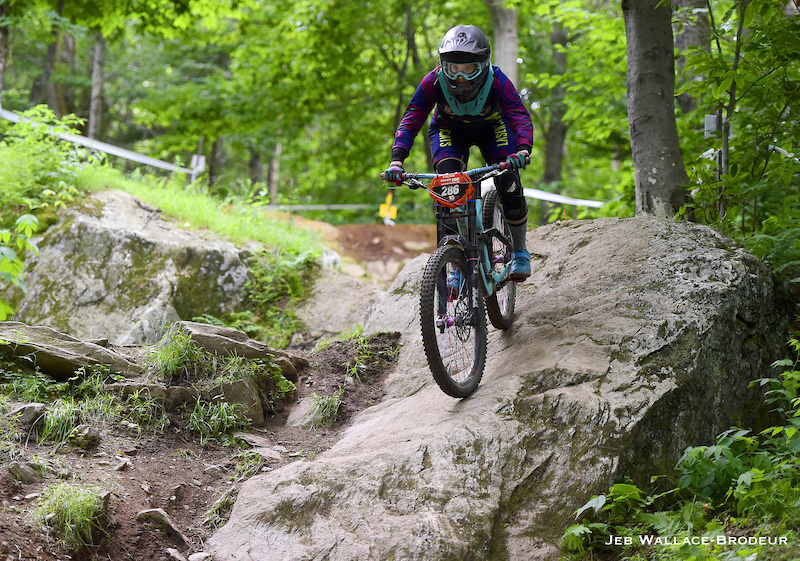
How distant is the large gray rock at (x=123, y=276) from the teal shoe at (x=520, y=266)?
4.36m

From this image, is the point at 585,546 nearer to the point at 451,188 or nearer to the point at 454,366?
the point at 454,366

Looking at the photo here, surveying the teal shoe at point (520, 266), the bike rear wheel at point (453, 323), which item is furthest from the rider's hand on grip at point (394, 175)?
the teal shoe at point (520, 266)

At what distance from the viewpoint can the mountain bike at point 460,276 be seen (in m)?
3.82

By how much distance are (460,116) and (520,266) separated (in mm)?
1161

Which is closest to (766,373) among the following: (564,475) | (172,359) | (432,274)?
(564,475)

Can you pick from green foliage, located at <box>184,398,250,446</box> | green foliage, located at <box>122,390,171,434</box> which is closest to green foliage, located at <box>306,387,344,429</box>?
green foliage, located at <box>184,398,250,446</box>

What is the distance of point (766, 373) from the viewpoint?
13.2 ft

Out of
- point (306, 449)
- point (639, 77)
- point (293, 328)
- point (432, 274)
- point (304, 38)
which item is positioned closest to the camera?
point (432, 274)

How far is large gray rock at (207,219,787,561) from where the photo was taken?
3090 millimetres

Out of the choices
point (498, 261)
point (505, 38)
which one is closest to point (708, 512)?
point (498, 261)

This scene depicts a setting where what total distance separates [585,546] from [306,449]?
207cm

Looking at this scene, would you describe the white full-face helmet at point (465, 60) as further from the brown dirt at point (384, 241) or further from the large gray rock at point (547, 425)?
the brown dirt at point (384, 241)

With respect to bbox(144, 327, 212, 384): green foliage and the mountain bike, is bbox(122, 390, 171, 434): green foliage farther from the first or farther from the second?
the mountain bike

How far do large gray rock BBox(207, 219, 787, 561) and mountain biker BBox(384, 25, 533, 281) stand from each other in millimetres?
841
